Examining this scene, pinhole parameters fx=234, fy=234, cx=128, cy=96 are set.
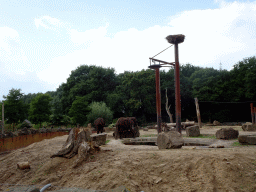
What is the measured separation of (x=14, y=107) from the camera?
1095 inches

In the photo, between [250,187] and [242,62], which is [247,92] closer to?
[242,62]

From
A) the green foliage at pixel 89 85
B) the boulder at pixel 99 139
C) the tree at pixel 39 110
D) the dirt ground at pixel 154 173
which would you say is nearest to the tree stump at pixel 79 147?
the dirt ground at pixel 154 173

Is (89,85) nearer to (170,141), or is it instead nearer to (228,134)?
(228,134)

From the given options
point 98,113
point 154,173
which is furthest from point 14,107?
point 154,173

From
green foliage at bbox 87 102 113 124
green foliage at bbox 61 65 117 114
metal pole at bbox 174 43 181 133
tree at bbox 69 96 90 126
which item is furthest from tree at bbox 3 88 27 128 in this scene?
metal pole at bbox 174 43 181 133

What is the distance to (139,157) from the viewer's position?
8.06 m

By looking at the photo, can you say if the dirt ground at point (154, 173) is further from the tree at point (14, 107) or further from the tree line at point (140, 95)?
the tree line at point (140, 95)

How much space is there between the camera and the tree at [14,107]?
2753 centimetres

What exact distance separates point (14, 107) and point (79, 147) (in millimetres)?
22085

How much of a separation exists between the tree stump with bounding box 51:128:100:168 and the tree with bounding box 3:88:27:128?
2095cm

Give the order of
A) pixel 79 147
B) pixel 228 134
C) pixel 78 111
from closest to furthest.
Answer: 1. pixel 79 147
2. pixel 228 134
3. pixel 78 111

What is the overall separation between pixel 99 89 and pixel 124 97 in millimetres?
5636

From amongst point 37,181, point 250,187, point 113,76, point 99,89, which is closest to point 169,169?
point 250,187

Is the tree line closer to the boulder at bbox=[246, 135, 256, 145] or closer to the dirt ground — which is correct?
the dirt ground
